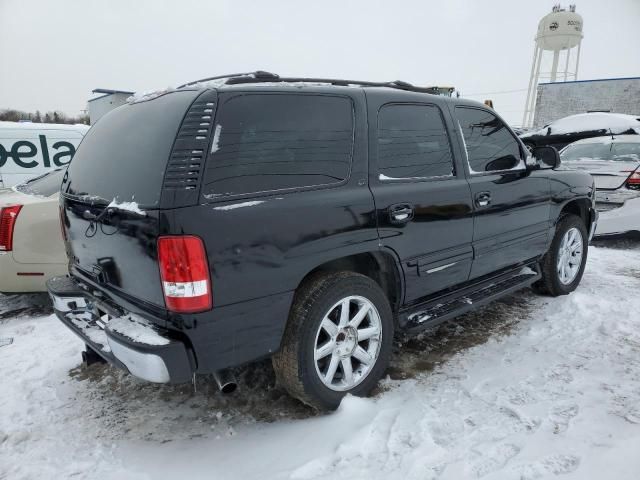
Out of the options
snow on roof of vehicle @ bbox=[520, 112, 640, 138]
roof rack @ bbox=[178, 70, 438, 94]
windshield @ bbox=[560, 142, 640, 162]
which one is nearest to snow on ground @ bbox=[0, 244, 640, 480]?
roof rack @ bbox=[178, 70, 438, 94]

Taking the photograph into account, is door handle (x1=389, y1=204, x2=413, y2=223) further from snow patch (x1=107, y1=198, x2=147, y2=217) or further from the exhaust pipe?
snow patch (x1=107, y1=198, x2=147, y2=217)

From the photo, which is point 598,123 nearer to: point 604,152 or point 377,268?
point 604,152

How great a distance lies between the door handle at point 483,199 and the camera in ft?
10.4

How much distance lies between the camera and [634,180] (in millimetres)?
5988

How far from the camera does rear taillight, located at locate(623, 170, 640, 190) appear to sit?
5961 mm

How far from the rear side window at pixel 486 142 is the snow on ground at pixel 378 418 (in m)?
1.38

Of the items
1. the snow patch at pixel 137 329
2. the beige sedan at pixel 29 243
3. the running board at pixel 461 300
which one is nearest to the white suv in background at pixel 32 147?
the beige sedan at pixel 29 243

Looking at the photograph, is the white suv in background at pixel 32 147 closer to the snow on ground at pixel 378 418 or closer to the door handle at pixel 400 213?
the snow on ground at pixel 378 418

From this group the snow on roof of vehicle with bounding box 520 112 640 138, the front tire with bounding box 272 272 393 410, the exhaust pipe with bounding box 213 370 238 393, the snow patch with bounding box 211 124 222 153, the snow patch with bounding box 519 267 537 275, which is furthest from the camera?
the snow on roof of vehicle with bounding box 520 112 640 138

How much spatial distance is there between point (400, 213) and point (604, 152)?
6123mm

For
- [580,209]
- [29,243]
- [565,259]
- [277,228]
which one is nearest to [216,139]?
[277,228]

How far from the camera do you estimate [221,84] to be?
2.26 meters

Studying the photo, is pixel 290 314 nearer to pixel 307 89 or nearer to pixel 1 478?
pixel 307 89

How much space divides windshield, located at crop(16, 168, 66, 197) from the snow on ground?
147 centimetres
